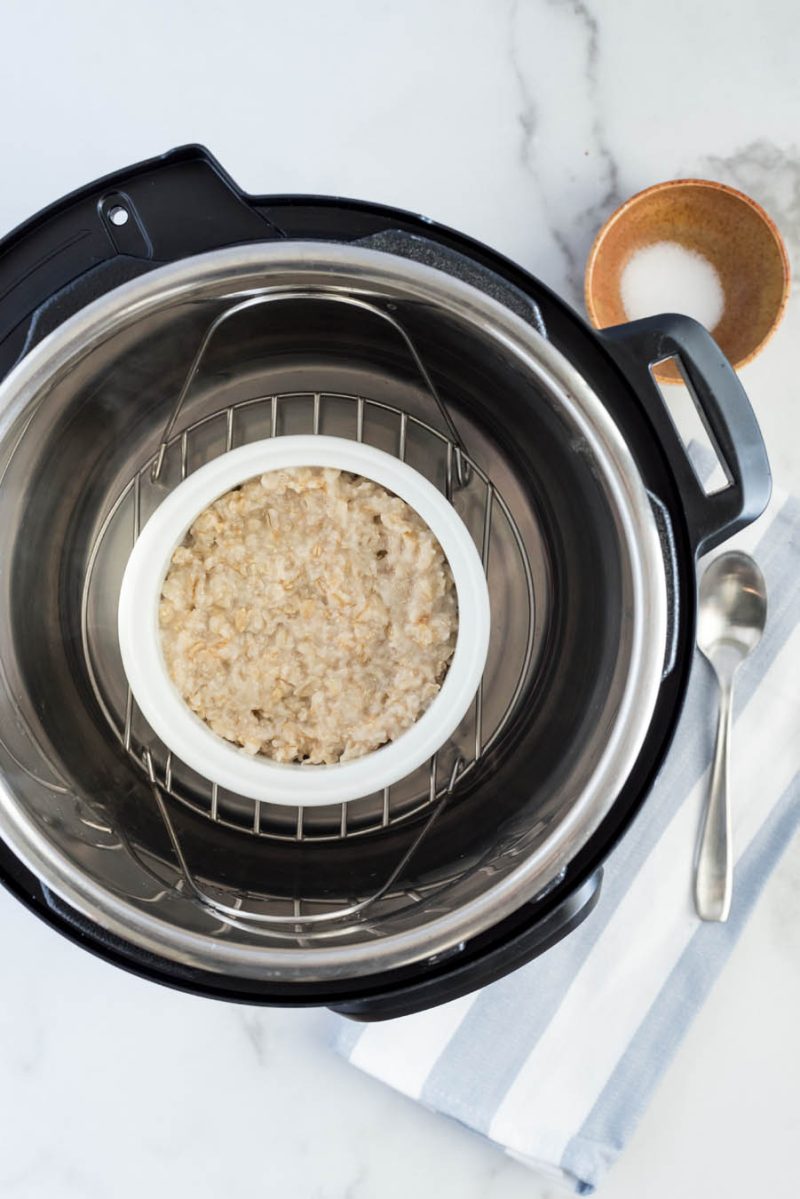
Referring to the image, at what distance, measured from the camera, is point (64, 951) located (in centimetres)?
83

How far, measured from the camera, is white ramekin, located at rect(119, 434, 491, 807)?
2.38 ft

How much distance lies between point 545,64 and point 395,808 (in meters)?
0.58

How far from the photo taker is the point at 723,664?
815mm

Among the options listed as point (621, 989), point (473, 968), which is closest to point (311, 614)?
point (473, 968)

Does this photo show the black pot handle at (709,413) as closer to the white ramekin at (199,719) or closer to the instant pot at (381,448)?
the instant pot at (381,448)

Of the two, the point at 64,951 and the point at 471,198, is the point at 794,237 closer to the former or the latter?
the point at 471,198

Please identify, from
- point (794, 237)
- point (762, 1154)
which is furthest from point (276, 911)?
point (794, 237)

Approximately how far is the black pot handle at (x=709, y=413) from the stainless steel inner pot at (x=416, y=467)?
0.04 meters

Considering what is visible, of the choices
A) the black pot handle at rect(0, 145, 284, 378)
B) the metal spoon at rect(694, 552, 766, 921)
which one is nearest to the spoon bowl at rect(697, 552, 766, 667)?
the metal spoon at rect(694, 552, 766, 921)

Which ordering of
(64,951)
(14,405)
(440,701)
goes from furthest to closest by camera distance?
1. (64,951)
2. (440,701)
3. (14,405)

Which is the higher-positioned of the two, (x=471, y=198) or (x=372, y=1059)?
(x=471, y=198)

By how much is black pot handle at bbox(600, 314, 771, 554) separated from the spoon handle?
215mm

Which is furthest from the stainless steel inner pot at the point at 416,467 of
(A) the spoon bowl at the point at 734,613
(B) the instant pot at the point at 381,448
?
(A) the spoon bowl at the point at 734,613

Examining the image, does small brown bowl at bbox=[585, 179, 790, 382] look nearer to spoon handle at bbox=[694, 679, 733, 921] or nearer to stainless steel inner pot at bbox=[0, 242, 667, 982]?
stainless steel inner pot at bbox=[0, 242, 667, 982]
